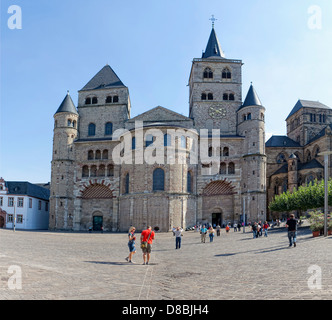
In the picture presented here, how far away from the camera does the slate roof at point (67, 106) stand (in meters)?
56.8

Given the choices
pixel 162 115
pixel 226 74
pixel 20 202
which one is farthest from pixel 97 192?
pixel 226 74

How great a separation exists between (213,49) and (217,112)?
14075 millimetres

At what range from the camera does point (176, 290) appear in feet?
32.6

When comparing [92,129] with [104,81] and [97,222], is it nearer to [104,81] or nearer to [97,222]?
[104,81]

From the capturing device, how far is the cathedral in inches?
1929

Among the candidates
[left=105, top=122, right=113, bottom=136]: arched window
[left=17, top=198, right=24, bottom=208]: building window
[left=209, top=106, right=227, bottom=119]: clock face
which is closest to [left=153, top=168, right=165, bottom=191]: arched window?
[left=105, top=122, right=113, bottom=136]: arched window

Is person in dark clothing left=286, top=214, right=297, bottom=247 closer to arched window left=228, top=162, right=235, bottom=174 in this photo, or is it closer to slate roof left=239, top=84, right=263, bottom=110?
arched window left=228, top=162, right=235, bottom=174

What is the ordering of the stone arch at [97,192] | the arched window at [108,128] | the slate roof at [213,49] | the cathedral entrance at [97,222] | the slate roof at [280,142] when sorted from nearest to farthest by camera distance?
the cathedral entrance at [97,222] < the stone arch at [97,192] < the arched window at [108,128] < the slate roof at [213,49] < the slate roof at [280,142]

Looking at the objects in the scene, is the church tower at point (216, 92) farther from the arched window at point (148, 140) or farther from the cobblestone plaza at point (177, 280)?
A: the cobblestone plaza at point (177, 280)

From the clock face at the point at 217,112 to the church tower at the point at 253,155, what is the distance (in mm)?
3023

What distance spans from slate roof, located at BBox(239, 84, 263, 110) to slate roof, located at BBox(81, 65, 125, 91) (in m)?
21.3

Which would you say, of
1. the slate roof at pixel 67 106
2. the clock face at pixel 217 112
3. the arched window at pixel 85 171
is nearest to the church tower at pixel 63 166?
the slate roof at pixel 67 106

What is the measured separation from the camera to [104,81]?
61.7m
